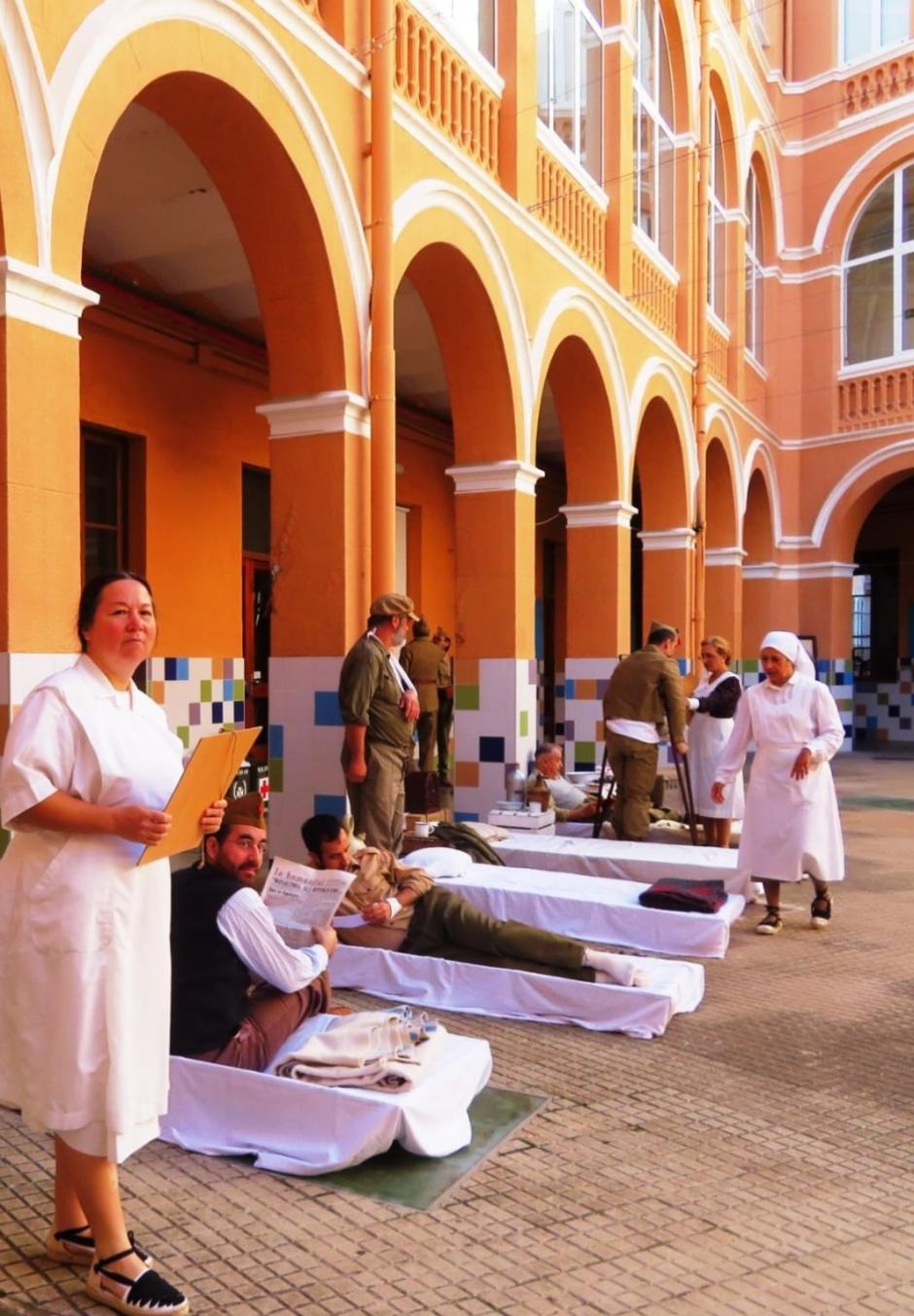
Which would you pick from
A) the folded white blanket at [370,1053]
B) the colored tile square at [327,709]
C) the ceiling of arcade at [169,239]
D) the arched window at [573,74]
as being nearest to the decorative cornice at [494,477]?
the ceiling of arcade at [169,239]

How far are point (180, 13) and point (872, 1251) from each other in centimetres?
545

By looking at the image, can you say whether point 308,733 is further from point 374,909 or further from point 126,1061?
point 126,1061

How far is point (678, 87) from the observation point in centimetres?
1267

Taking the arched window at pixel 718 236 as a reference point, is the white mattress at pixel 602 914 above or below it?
below

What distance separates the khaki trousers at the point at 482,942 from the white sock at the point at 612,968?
34 millimetres

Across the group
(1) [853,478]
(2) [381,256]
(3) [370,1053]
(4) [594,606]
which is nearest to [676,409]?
(4) [594,606]

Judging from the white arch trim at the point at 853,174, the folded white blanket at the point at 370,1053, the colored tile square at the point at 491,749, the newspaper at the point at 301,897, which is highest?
the white arch trim at the point at 853,174

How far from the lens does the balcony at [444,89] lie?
7.14 m

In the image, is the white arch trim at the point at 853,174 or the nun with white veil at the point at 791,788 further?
the white arch trim at the point at 853,174

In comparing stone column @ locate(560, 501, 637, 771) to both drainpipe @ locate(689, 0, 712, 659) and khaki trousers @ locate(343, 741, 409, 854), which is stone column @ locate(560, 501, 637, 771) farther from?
khaki trousers @ locate(343, 741, 409, 854)

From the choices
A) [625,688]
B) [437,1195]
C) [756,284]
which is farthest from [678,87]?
[437,1195]

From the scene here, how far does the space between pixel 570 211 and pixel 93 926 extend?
8789mm

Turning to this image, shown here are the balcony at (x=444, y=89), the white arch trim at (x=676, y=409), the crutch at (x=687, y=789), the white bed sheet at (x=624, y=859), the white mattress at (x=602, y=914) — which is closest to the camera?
the white mattress at (x=602, y=914)

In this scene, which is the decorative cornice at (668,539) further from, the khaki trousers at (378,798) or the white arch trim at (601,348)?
the khaki trousers at (378,798)
